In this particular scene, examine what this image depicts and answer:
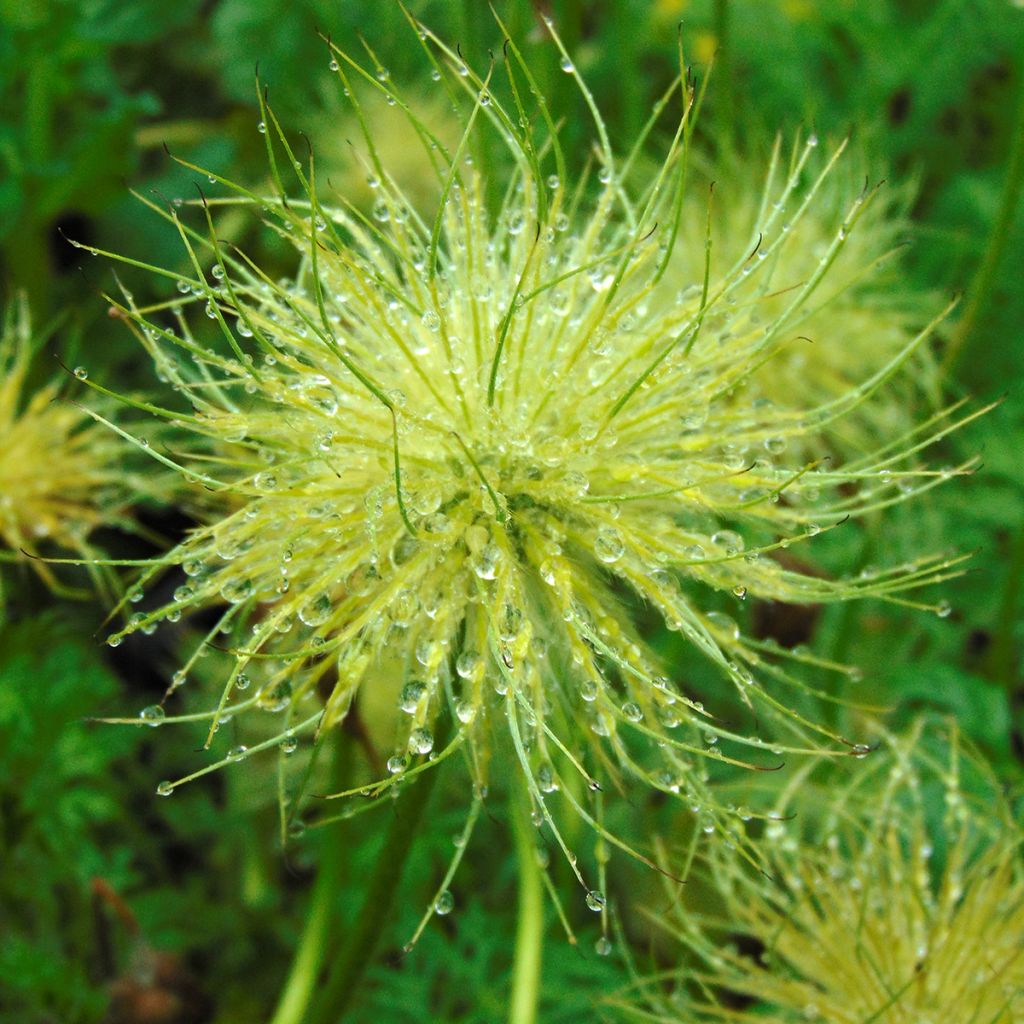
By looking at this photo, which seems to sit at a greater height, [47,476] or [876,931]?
[876,931]

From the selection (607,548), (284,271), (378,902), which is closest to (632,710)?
(607,548)

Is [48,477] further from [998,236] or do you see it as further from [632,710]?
[998,236]

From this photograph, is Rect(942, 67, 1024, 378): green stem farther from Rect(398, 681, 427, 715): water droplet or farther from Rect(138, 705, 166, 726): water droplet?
Rect(138, 705, 166, 726): water droplet

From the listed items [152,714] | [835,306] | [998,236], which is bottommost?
[152,714]

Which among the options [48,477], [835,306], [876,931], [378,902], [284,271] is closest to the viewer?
[378,902]

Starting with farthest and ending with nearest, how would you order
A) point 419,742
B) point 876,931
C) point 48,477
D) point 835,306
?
point 835,306 < point 48,477 < point 876,931 < point 419,742

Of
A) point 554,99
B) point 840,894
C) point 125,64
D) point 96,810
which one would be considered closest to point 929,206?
point 554,99
